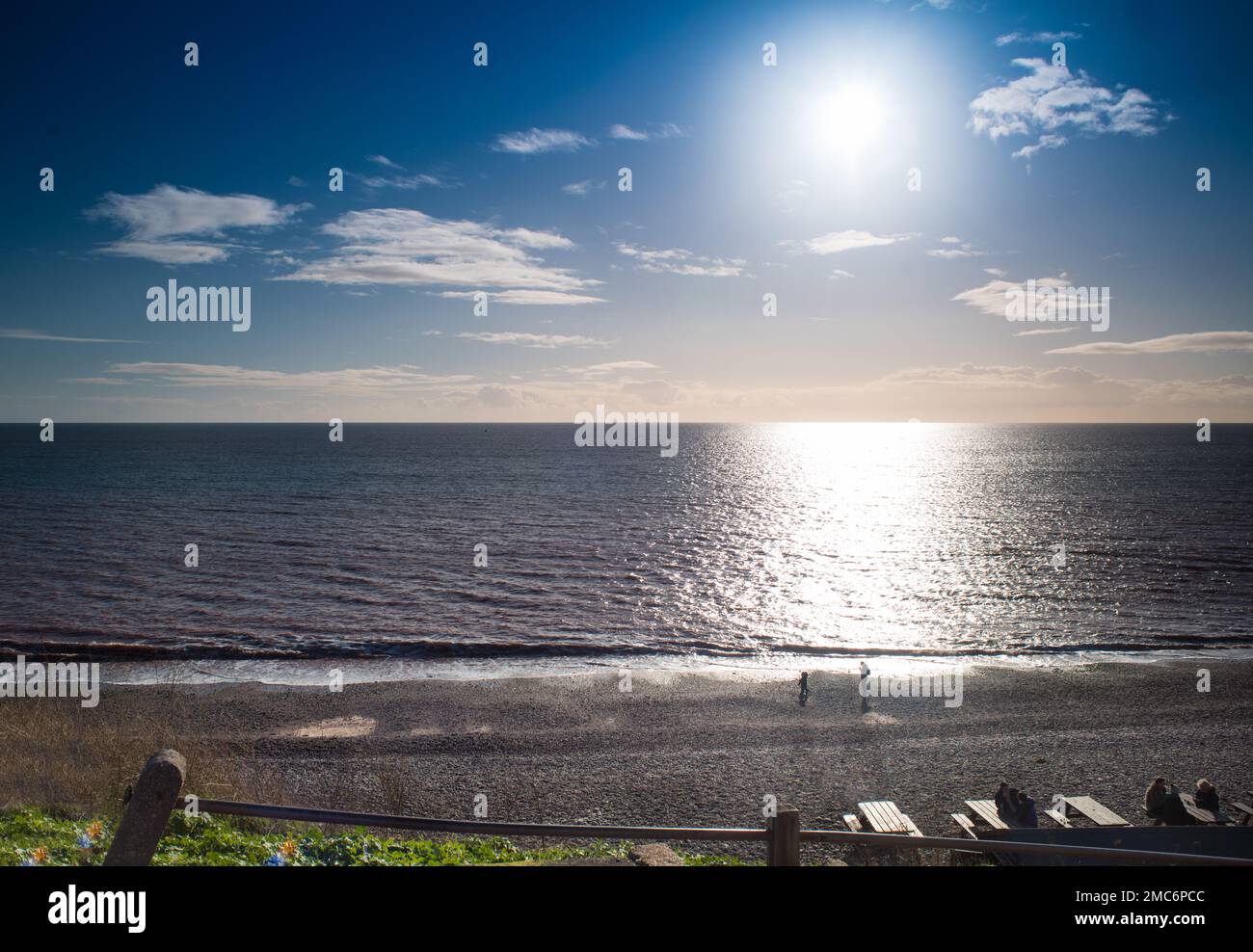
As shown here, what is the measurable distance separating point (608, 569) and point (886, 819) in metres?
34.3

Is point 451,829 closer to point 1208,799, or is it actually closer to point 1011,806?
point 1011,806

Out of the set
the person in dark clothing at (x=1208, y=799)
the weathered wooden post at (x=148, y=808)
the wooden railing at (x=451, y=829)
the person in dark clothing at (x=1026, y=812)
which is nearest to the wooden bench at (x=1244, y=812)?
the person in dark clothing at (x=1208, y=799)

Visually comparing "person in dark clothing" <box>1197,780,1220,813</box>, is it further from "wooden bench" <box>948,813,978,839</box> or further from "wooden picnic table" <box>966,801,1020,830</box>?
"wooden bench" <box>948,813,978,839</box>

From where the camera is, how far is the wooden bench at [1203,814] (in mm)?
13317

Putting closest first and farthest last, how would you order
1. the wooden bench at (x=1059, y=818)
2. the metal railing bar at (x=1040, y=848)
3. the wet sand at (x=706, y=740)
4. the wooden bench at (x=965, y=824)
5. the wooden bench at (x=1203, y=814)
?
1. the metal railing bar at (x=1040, y=848)
2. the wooden bench at (x=965, y=824)
3. the wooden bench at (x=1203, y=814)
4. the wooden bench at (x=1059, y=818)
5. the wet sand at (x=706, y=740)

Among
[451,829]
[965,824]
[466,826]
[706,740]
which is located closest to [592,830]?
[466,826]

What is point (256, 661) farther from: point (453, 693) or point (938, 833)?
point (938, 833)

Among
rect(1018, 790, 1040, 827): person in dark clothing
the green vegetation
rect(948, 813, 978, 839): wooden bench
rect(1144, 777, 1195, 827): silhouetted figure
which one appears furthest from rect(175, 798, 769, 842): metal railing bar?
rect(1144, 777, 1195, 827): silhouetted figure

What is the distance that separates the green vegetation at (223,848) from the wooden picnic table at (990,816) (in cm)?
630

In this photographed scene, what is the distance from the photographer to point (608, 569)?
156ft

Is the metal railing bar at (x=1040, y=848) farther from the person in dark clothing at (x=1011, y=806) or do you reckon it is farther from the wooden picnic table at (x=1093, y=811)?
the wooden picnic table at (x=1093, y=811)
